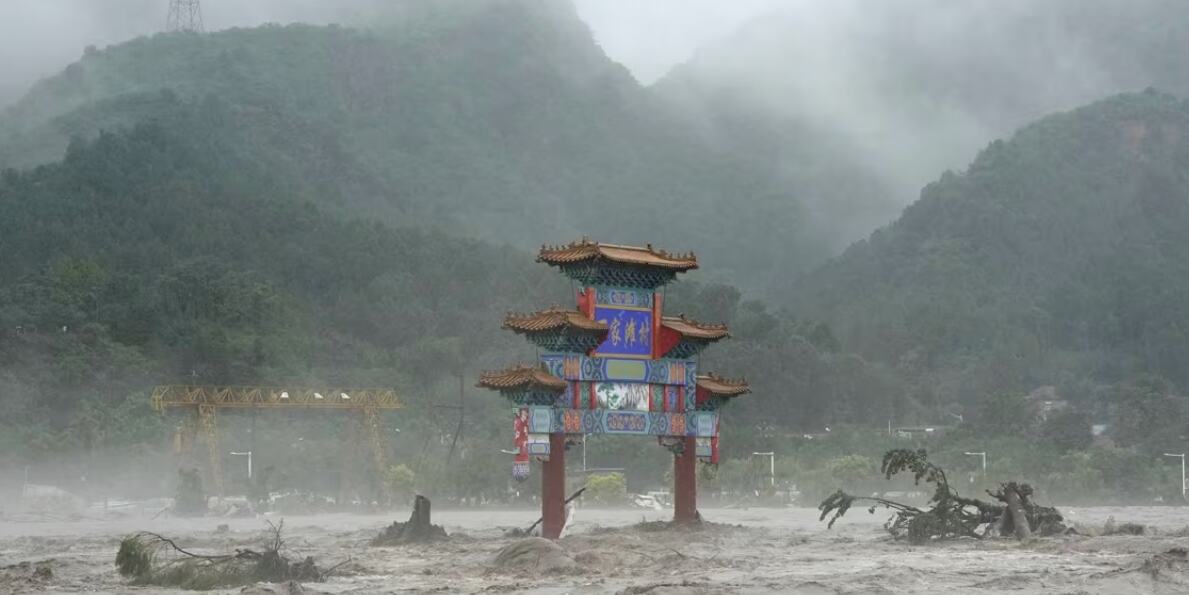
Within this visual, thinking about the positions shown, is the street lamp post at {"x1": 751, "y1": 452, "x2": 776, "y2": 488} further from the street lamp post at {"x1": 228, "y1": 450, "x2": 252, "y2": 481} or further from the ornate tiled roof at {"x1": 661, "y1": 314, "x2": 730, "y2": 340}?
the ornate tiled roof at {"x1": 661, "y1": 314, "x2": 730, "y2": 340}

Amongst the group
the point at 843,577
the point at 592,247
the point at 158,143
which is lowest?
the point at 843,577

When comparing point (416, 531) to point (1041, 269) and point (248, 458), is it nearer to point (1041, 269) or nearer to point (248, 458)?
point (248, 458)

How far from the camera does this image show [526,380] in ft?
126

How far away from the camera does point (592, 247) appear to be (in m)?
39.7

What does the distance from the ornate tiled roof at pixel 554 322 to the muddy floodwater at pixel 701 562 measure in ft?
16.4

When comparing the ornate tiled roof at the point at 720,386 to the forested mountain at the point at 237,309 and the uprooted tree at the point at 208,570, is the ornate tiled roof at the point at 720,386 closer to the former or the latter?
the uprooted tree at the point at 208,570

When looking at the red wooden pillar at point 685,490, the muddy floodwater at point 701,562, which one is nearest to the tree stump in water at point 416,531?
the muddy floodwater at point 701,562

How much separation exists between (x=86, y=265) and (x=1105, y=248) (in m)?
92.2

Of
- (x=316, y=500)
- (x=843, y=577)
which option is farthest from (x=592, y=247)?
(x=316, y=500)

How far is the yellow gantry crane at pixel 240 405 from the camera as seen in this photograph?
71.4m

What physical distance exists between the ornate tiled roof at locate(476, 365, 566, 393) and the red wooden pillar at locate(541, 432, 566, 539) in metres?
1.26

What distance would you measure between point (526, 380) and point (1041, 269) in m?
120

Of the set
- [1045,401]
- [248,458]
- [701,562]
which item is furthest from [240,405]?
[1045,401]

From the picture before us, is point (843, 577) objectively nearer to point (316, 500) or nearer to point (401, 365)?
point (316, 500)
